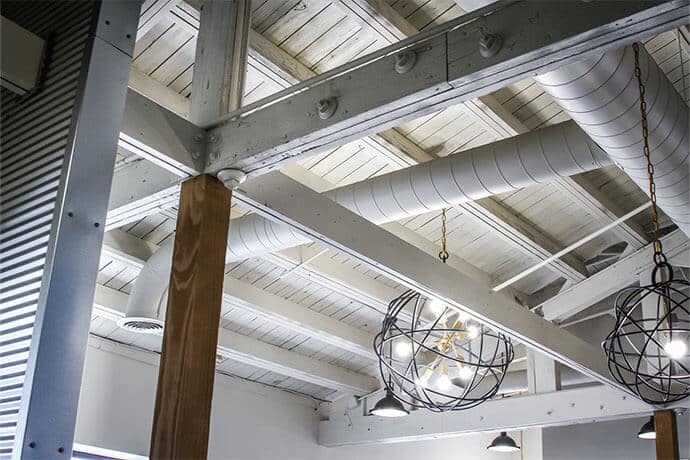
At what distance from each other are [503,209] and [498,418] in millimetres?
2108

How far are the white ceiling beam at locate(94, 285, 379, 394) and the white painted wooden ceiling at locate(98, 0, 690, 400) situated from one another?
76 millimetres

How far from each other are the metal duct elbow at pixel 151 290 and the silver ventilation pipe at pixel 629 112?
2931 millimetres

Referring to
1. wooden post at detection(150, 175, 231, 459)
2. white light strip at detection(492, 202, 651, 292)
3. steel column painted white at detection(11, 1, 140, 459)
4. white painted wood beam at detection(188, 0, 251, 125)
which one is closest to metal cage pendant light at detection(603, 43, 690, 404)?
white light strip at detection(492, 202, 651, 292)

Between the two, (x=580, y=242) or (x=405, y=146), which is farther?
(x=580, y=242)

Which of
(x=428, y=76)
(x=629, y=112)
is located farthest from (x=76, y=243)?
(x=629, y=112)

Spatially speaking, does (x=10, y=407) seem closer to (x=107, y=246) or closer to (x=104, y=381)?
(x=107, y=246)

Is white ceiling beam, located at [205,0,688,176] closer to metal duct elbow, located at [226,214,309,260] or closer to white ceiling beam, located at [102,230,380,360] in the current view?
metal duct elbow, located at [226,214,309,260]

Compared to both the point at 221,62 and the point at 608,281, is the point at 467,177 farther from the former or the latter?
the point at 608,281

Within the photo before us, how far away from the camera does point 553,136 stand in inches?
186

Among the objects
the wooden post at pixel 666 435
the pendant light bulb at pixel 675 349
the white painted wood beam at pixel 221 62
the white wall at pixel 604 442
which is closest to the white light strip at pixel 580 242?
the wooden post at pixel 666 435

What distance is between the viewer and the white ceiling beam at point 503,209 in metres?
4.59

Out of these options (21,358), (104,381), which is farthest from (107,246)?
(21,358)

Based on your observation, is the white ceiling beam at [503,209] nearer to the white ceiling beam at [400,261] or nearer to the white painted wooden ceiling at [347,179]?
the white painted wooden ceiling at [347,179]

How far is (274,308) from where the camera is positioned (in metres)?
7.27
